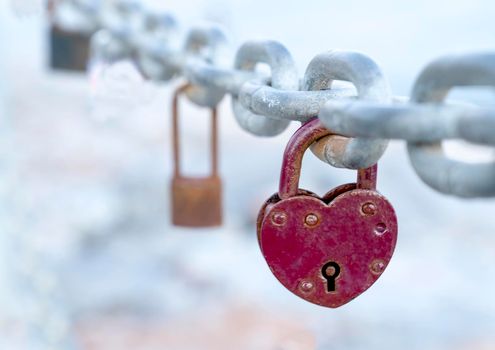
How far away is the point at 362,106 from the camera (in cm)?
33

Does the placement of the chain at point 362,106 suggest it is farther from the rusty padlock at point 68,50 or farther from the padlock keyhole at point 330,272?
the rusty padlock at point 68,50

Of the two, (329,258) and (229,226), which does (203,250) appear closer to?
(229,226)

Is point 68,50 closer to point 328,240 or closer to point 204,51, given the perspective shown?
point 204,51

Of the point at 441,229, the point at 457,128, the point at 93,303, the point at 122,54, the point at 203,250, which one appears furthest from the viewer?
the point at 441,229

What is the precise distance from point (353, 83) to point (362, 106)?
41 mm

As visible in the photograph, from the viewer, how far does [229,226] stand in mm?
4312

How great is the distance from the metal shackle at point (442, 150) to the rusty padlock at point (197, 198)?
0.57 metres

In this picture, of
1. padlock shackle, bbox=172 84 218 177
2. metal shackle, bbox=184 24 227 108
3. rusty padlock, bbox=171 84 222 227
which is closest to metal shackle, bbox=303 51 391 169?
metal shackle, bbox=184 24 227 108

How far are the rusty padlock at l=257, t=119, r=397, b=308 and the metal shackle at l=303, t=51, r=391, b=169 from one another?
5 cm

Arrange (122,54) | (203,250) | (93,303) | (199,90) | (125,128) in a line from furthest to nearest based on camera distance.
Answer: (125,128) < (203,250) < (93,303) < (122,54) < (199,90)

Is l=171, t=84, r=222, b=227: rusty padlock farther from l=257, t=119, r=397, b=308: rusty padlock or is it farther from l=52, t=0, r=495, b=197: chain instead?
l=257, t=119, r=397, b=308: rusty padlock

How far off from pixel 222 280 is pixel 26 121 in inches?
91.1

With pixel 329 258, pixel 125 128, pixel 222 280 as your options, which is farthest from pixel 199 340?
pixel 329 258

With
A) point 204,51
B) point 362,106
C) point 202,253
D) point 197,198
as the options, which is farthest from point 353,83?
point 202,253
